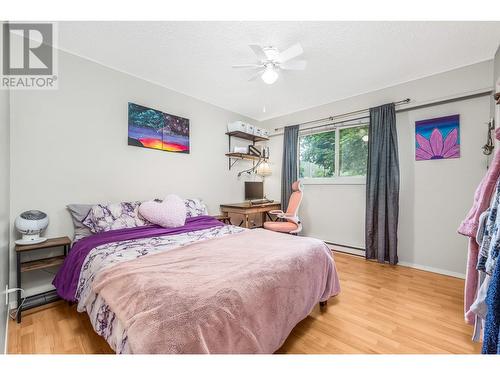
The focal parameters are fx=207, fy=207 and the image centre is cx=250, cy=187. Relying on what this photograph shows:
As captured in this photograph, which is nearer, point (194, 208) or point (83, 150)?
point (83, 150)

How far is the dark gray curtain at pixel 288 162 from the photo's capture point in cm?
392

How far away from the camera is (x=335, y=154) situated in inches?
140

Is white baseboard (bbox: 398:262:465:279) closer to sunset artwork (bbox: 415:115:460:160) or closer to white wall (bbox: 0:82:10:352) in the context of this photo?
sunset artwork (bbox: 415:115:460:160)

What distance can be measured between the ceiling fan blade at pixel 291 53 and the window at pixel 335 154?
1.90 m

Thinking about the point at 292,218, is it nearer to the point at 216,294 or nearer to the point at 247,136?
the point at 247,136

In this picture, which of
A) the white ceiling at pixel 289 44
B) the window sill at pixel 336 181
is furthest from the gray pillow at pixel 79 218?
the window sill at pixel 336 181

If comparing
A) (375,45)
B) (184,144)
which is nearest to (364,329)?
(375,45)

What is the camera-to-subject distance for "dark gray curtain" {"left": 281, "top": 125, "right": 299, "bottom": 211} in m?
3.92

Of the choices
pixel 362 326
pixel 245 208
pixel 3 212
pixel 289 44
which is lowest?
pixel 362 326

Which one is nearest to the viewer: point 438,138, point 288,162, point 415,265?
point 438,138

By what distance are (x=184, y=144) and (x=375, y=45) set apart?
2583mm

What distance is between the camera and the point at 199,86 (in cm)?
296

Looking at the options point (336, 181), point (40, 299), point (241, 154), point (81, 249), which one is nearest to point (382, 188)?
point (336, 181)

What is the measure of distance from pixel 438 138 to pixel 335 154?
1.31 m
